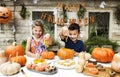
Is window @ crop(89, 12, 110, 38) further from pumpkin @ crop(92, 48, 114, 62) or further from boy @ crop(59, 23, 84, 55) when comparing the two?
pumpkin @ crop(92, 48, 114, 62)

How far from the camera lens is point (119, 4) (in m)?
5.58

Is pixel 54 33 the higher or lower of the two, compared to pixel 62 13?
lower

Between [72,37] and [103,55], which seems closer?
[103,55]

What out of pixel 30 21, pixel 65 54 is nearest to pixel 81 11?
pixel 30 21

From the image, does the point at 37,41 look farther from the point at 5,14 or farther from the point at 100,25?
the point at 100,25

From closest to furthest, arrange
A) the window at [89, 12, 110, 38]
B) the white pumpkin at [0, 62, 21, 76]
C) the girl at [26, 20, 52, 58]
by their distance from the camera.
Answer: the white pumpkin at [0, 62, 21, 76] → the girl at [26, 20, 52, 58] → the window at [89, 12, 110, 38]

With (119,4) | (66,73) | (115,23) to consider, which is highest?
(119,4)

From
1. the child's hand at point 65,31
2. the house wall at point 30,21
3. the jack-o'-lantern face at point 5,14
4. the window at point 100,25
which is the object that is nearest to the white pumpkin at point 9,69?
the child's hand at point 65,31

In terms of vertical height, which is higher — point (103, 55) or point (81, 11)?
point (81, 11)

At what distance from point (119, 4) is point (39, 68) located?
12.4 ft

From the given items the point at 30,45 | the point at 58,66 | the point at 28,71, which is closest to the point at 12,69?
the point at 28,71

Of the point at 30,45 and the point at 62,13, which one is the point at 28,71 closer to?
the point at 30,45

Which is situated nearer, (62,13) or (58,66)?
(58,66)

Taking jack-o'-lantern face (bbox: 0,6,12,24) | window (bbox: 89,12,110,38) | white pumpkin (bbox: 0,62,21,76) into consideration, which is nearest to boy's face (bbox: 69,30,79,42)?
white pumpkin (bbox: 0,62,21,76)
